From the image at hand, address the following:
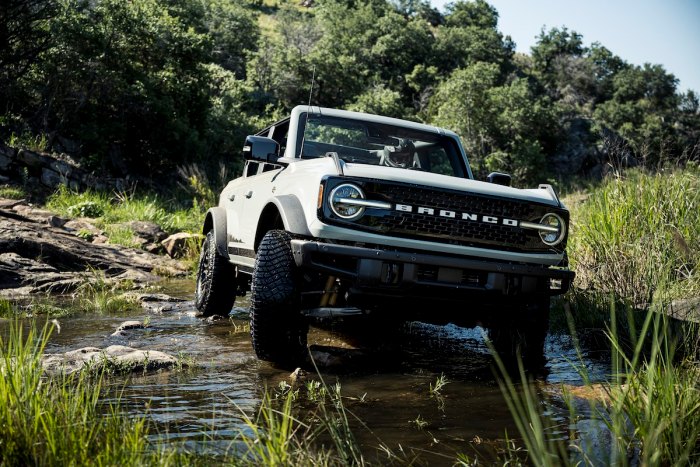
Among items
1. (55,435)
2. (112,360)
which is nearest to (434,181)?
(112,360)

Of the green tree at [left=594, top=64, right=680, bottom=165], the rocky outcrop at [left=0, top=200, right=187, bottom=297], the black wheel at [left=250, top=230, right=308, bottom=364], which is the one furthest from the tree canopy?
the rocky outcrop at [left=0, top=200, right=187, bottom=297]

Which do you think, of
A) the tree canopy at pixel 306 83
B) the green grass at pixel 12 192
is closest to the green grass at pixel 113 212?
the green grass at pixel 12 192

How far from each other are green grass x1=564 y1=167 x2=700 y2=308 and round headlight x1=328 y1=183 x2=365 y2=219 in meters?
2.62

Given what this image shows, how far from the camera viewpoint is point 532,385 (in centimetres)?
358

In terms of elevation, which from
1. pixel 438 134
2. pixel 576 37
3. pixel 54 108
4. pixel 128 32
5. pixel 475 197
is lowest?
pixel 475 197

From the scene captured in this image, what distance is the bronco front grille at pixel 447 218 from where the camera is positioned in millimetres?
3590

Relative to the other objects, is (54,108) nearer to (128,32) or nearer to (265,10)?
(128,32)

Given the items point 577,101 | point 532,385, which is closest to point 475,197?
→ point 532,385

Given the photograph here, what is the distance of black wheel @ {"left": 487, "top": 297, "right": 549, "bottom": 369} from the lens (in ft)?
13.2

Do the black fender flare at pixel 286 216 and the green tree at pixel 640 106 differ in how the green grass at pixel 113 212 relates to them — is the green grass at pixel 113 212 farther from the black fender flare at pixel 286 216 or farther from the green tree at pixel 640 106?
the green tree at pixel 640 106

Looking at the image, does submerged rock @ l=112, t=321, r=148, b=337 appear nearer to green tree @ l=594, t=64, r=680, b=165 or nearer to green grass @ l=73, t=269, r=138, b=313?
green grass @ l=73, t=269, r=138, b=313

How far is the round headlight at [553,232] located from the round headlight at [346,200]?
128cm

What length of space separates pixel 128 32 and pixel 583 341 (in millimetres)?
18093

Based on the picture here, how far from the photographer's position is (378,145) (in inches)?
197
